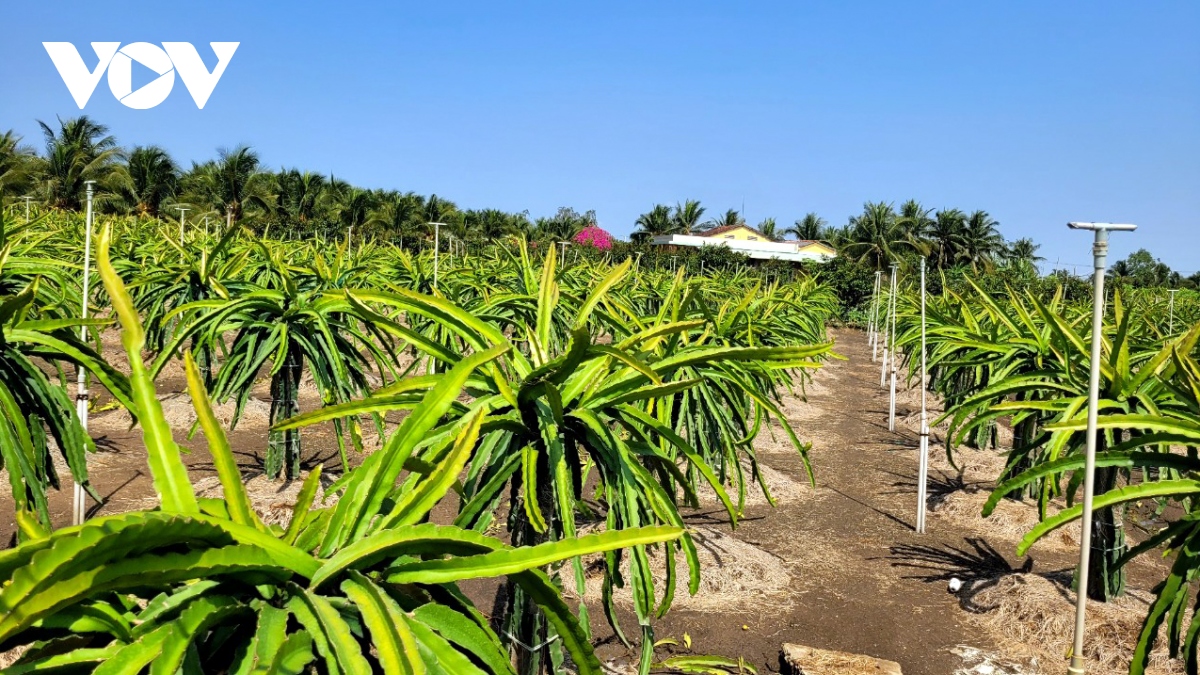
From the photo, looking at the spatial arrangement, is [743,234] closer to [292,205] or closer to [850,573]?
[292,205]

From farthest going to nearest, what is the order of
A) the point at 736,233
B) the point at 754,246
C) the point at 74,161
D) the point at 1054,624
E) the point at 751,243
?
the point at 736,233, the point at 751,243, the point at 754,246, the point at 74,161, the point at 1054,624

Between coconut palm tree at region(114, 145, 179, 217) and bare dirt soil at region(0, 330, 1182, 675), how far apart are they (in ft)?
84.1

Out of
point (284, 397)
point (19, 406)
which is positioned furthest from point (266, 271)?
point (19, 406)

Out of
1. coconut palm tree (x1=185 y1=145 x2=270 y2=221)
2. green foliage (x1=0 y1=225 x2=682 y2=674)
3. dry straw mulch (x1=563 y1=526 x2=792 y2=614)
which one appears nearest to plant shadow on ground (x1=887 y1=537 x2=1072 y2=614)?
dry straw mulch (x1=563 y1=526 x2=792 y2=614)

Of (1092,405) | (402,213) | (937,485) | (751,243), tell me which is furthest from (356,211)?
(1092,405)

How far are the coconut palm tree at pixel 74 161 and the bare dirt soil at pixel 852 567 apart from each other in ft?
82.7

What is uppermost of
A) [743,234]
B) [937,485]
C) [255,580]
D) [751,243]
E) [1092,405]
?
[743,234]

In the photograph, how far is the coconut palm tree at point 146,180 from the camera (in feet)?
103

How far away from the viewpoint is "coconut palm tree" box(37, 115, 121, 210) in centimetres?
3006

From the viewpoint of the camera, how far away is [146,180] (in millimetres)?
32375

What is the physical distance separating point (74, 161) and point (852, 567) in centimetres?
3329

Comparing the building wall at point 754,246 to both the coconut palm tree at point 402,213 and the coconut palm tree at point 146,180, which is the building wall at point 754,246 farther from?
the coconut palm tree at point 146,180

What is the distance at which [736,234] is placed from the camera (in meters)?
50.2

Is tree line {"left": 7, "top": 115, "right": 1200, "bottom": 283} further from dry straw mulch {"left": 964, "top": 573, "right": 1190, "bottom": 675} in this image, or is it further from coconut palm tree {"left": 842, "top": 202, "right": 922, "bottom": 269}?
dry straw mulch {"left": 964, "top": 573, "right": 1190, "bottom": 675}
